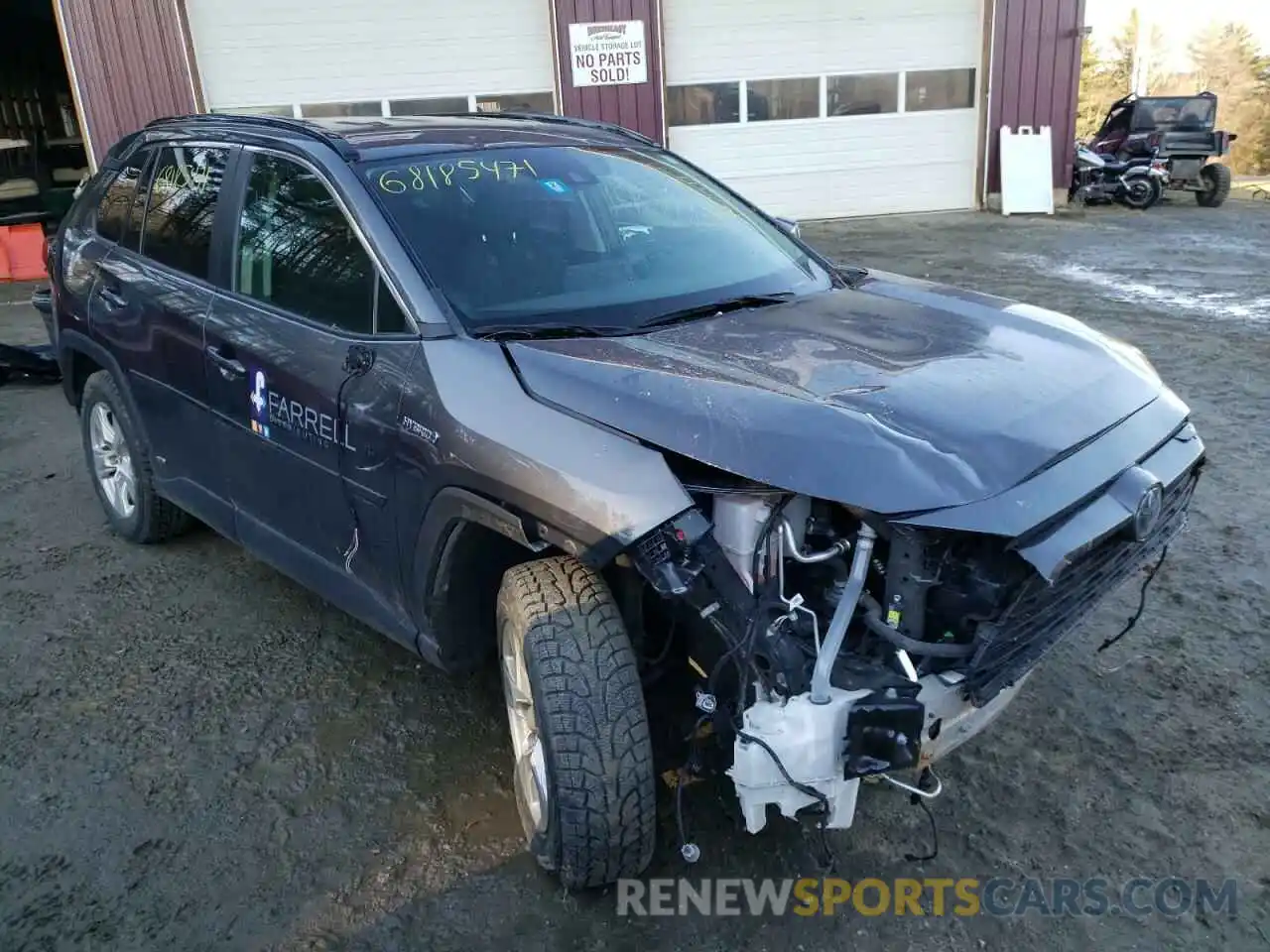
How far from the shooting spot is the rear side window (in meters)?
2.95

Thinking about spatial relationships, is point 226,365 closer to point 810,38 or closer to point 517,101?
point 517,101

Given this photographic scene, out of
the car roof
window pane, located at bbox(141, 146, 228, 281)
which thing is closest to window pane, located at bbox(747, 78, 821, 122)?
the car roof

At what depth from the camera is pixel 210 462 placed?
12.1 feet

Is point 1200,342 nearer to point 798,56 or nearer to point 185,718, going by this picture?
point 185,718

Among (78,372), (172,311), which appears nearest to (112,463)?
(78,372)

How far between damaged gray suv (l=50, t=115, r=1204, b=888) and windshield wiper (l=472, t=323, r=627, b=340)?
2 centimetres

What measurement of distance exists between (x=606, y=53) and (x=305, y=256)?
11.9 metres

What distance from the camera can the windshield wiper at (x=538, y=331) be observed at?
2.76m

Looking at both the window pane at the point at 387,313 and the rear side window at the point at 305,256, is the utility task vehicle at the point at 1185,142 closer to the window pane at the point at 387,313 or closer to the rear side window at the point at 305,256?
the rear side window at the point at 305,256

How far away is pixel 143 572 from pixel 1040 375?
3685 millimetres

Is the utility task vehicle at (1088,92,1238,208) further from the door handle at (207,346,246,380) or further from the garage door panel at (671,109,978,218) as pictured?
the door handle at (207,346,246,380)

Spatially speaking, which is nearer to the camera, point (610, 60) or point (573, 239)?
point (573, 239)

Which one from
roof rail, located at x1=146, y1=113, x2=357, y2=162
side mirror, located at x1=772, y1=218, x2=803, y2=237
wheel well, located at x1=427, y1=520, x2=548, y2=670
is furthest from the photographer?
side mirror, located at x1=772, y1=218, x2=803, y2=237

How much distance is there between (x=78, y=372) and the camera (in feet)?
15.5
